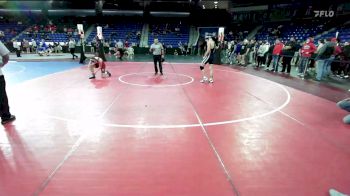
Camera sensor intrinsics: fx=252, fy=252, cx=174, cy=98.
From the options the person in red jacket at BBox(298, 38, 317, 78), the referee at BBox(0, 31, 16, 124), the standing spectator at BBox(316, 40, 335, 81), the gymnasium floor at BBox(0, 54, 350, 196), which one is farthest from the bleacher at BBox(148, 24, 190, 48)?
the referee at BBox(0, 31, 16, 124)

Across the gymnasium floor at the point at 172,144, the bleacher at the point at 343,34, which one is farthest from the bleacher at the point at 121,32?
the gymnasium floor at the point at 172,144

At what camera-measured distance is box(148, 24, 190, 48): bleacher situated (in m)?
32.4

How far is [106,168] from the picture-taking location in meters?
3.61

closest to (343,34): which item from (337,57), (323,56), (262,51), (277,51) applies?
(262,51)

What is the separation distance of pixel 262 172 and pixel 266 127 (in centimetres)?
Result: 193

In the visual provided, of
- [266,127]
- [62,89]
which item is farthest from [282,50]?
[62,89]

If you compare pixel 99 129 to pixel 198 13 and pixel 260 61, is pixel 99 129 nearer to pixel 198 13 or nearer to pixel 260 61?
pixel 260 61

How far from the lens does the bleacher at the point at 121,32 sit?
3247cm

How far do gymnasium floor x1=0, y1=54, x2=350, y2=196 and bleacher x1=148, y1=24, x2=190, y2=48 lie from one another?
25233mm

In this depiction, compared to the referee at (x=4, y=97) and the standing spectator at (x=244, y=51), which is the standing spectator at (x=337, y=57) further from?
the referee at (x=4, y=97)

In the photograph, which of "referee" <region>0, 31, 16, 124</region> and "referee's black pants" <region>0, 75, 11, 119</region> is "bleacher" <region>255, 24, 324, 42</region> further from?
"referee's black pants" <region>0, 75, 11, 119</region>

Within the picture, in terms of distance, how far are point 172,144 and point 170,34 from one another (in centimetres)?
3110

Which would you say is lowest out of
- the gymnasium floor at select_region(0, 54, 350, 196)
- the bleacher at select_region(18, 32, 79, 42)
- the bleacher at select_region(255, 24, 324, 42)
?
the gymnasium floor at select_region(0, 54, 350, 196)

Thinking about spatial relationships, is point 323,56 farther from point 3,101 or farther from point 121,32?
point 121,32
